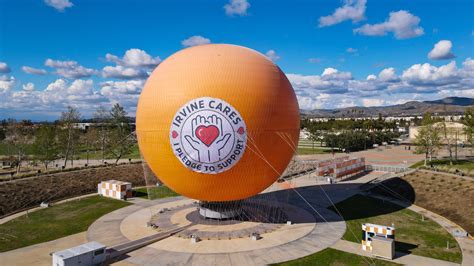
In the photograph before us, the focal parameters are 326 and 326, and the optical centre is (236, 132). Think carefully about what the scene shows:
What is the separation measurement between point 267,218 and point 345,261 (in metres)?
7.28

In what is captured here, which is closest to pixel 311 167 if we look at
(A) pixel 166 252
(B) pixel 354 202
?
(B) pixel 354 202

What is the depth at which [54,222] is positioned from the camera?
24328 mm

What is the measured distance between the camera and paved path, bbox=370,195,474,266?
58.2 feet

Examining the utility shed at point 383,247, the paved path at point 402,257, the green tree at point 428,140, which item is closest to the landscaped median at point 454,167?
the green tree at point 428,140

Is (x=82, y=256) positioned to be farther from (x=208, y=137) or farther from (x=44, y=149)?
(x=44, y=149)

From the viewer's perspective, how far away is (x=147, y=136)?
19734 millimetres

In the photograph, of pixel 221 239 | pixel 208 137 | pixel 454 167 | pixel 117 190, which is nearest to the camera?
pixel 208 137

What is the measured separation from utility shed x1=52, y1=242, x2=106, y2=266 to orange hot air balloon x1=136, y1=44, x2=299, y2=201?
17.8 ft

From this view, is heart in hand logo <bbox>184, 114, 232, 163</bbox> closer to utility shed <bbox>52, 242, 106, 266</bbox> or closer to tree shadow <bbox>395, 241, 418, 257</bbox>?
utility shed <bbox>52, 242, 106, 266</bbox>

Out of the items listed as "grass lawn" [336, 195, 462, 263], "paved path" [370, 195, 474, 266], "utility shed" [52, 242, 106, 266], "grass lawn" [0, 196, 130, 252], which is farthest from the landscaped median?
"utility shed" [52, 242, 106, 266]

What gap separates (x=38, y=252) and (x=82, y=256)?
171 inches

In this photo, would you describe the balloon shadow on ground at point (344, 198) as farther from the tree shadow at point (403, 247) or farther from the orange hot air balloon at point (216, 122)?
the orange hot air balloon at point (216, 122)

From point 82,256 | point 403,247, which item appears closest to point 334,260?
point 403,247

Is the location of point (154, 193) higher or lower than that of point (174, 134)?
lower
